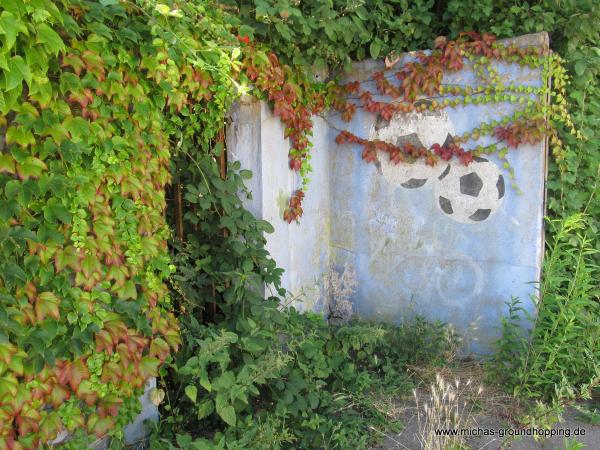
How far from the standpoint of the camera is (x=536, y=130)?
3.91 meters

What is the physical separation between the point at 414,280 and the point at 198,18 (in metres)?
2.84

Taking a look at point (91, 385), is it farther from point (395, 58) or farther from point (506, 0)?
point (506, 0)

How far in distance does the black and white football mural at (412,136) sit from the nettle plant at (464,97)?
0.05m

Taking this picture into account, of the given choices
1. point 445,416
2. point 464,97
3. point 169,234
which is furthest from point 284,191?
point 445,416

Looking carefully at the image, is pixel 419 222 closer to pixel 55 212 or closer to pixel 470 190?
pixel 470 190

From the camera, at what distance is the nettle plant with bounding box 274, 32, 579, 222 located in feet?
13.0

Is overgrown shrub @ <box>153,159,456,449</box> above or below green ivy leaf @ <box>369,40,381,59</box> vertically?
below

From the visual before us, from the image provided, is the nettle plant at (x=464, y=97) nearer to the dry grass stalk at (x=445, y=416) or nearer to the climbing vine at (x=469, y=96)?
the climbing vine at (x=469, y=96)

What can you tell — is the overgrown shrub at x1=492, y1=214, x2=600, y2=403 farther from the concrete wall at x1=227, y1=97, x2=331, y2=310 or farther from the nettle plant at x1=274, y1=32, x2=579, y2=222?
the concrete wall at x1=227, y1=97, x2=331, y2=310

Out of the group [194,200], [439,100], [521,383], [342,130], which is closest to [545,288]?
[521,383]

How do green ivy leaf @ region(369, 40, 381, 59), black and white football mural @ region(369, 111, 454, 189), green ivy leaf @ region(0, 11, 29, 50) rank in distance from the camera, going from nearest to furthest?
1. green ivy leaf @ region(0, 11, 29, 50)
2. green ivy leaf @ region(369, 40, 381, 59)
3. black and white football mural @ region(369, 111, 454, 189)

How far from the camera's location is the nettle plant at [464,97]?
3.95 metres

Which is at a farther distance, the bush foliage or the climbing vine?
→ the climbing vine

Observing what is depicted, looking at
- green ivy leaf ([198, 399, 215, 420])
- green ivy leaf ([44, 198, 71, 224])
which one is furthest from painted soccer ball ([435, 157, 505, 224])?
green ivy leaf ([44, 198, 71, 224])
